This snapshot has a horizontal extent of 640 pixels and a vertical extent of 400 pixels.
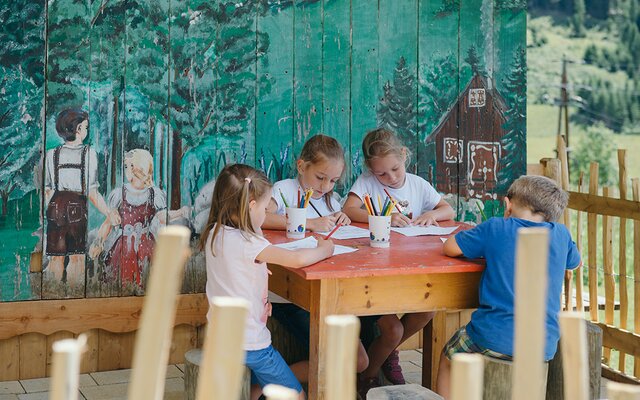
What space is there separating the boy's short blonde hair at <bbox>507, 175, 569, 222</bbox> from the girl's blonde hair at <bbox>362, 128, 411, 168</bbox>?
118cm

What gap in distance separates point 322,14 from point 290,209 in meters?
1.40

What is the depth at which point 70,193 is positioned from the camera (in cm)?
469

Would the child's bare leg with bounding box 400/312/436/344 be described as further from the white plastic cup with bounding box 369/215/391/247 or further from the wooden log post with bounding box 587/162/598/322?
the wooden log post with bounding box 587/162/598/322

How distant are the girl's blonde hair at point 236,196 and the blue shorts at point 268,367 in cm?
46

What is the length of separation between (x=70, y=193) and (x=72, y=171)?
11 cm

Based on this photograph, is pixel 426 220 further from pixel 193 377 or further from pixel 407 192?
pixel 193 377

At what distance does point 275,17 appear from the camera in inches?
197

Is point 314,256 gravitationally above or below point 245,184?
below

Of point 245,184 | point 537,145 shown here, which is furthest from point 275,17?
point 537,145

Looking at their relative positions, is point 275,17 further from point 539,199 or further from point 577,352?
point 577,352

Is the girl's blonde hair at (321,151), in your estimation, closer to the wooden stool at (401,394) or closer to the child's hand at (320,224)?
the child's hand at (320,224)

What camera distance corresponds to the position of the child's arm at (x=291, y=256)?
3.46 metres

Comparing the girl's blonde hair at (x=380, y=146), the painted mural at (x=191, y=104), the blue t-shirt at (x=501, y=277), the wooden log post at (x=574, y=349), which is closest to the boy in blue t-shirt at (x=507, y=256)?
the blue t-shirt at (x=501, y=277)

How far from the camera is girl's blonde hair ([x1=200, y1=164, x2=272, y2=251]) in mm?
3600
